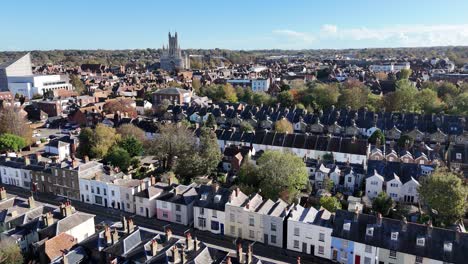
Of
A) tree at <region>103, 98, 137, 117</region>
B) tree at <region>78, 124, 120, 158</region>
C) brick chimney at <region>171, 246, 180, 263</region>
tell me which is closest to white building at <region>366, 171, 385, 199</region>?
brick chimney at <region>171, 246, 180, 263</region>

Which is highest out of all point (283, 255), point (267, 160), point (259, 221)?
point (267, 160)

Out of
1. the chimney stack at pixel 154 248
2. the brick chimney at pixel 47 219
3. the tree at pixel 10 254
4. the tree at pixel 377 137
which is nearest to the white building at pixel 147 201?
the brick chimney at pixel 47 219

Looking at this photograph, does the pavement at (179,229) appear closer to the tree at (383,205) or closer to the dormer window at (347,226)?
the dormer window at (347,226)

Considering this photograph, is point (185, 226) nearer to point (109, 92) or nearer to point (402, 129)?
point (402, 129)

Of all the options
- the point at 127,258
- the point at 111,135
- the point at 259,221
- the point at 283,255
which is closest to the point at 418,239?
the point at 283,255

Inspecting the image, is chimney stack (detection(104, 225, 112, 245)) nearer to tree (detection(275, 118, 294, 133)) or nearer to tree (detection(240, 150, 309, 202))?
tree (detection(240, 150, 309, 202))

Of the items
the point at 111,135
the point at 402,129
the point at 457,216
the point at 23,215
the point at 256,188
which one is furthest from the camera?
the point at 402,129

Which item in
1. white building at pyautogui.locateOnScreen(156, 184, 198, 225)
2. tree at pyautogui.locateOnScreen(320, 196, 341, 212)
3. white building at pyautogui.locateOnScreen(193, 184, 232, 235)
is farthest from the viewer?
white building at pyautogui.locateOnScreen(156, 184, 198, 225)
